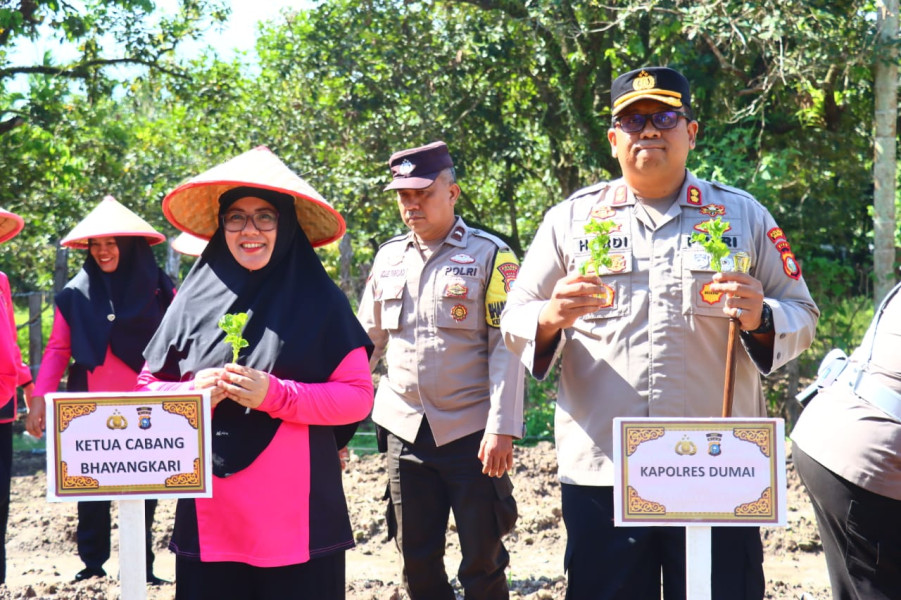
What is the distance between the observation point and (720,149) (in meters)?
9.08

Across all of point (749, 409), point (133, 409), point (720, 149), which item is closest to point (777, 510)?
point (749, 409)

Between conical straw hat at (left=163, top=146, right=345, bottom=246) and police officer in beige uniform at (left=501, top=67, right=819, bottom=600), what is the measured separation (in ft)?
2.47

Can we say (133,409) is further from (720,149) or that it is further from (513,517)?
(720,149)

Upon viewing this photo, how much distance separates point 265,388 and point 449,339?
1540 mm

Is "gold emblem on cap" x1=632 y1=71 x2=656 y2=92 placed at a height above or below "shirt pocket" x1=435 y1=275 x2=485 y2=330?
above

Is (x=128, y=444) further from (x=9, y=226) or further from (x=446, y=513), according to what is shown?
(x=9, y=226)

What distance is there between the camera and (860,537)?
2.91 metres

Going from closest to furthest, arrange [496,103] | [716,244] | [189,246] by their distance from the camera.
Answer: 1. [716,244]
2. [189,246]
3. [496,103]

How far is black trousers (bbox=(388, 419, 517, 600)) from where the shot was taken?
416 cm

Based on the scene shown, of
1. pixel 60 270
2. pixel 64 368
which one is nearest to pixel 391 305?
pixel 64 368

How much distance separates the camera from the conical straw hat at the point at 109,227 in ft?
18.2

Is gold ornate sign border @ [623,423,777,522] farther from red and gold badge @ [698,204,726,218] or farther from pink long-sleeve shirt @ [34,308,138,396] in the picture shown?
pink long-sleeve shirt @ [34,308,138,396]

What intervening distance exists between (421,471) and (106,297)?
8.18 feet

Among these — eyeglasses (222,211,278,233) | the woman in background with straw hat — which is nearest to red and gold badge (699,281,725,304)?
the woman in background with straw hat
